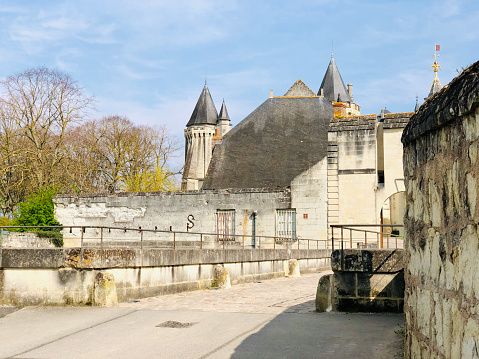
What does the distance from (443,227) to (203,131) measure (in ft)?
274

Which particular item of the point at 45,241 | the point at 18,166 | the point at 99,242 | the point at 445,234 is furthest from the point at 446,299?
the point at 18,166

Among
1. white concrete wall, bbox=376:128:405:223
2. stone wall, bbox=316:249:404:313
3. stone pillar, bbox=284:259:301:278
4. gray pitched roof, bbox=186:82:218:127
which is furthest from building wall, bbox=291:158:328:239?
gray pitched roof, bbox=186:82:218:127

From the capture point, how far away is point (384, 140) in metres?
27.1

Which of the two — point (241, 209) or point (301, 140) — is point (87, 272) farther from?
point (301, 140)

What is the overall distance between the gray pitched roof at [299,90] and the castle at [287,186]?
963 cm

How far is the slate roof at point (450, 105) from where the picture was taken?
326 cm

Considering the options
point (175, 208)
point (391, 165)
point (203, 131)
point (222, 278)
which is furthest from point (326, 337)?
point (203, 131)

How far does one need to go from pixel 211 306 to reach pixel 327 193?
62.7 ft

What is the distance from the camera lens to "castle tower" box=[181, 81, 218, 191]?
284ft

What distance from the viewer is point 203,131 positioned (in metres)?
86.9

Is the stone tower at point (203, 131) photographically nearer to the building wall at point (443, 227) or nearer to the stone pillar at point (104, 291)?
the stone pillar at point (104, 291)

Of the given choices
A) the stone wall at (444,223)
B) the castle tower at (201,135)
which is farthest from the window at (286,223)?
the castle tower at (201,135)

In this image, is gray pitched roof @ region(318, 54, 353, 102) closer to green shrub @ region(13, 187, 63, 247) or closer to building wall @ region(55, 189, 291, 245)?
building wall @ region(55, 189, 291, 245)

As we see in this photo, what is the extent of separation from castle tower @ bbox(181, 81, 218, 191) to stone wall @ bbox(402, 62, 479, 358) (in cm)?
8042
